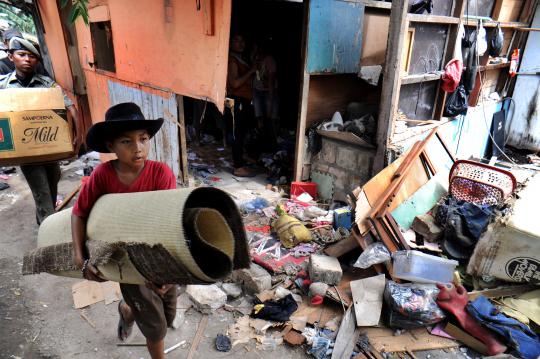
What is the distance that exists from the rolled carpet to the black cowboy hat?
333 millimetres

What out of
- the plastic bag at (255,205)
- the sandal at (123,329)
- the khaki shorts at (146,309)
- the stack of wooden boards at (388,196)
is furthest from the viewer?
the plastic bag at (255,205)

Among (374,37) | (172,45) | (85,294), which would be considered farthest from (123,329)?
(374,37)

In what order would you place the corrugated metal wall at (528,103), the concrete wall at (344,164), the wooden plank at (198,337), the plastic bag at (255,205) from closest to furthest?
the wooden plank at (198,337) → the concrete wall at (344,164) → the plastic bag at (255,205) → the corrugated metal wall at (528,103)

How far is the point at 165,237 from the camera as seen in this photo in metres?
1.41

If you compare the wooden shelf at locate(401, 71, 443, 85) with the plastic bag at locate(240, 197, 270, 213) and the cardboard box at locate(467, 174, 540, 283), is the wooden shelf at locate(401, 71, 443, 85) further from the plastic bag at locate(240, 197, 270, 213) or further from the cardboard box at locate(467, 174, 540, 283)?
the plastic bag at locate(240, 197, 270, 213)

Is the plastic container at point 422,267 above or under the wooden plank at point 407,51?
under

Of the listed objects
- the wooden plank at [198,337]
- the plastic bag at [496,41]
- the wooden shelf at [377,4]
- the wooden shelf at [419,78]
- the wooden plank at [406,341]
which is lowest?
the wooden plank at [198,337]

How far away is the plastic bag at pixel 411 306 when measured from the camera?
2.99 m

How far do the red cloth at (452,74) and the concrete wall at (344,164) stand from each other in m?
1.82

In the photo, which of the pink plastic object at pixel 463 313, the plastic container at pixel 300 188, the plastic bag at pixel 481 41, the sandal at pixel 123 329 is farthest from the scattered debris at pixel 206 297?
the plastic bag at pixel 481 41

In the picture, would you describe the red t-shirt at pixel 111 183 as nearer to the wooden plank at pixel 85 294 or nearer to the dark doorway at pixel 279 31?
the wooden plank at pixel 85 294

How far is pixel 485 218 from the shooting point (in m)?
3.56

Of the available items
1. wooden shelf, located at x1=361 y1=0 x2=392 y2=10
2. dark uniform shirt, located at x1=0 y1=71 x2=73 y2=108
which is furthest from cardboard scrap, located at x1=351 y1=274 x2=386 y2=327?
wooden shelf, located at x1=361 y1=0 x2=392 y2=10

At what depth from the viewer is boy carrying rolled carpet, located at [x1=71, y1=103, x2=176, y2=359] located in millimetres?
1890
